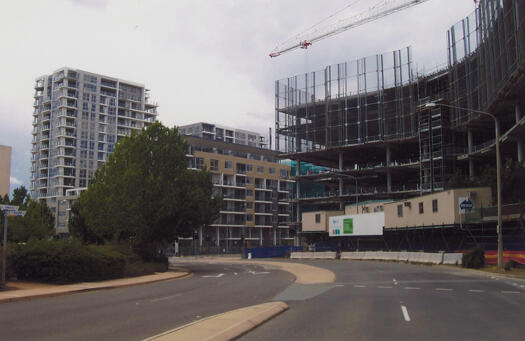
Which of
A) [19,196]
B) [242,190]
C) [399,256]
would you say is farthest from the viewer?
[242,190]

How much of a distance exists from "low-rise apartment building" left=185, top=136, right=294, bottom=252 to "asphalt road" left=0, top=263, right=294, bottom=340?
9168 centimetres

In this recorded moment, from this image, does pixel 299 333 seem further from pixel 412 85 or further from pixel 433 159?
pixel 412 85

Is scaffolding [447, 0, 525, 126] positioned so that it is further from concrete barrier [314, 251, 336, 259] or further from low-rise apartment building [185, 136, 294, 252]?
low-rise apartment building [185, 136, 294, 252]

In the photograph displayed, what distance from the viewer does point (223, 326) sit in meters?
11.5

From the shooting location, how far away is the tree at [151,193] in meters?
39.2

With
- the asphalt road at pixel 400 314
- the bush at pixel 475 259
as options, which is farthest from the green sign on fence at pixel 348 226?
the asphalt road at pixel 400 314

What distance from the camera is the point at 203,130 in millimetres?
164625

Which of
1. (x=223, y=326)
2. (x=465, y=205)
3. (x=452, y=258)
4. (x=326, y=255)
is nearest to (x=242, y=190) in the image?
(x=326, y=255)

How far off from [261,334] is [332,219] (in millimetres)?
59352

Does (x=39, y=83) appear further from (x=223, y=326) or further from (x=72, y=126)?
(x=223, y=326)

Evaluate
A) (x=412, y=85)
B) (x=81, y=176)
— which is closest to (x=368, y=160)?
(x=412, y=85)

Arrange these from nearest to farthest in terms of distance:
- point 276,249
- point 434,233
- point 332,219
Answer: point 434,233
point 332,219
point 276,249

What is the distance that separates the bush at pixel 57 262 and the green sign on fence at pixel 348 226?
4256 centimetres

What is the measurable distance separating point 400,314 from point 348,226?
52775mm
